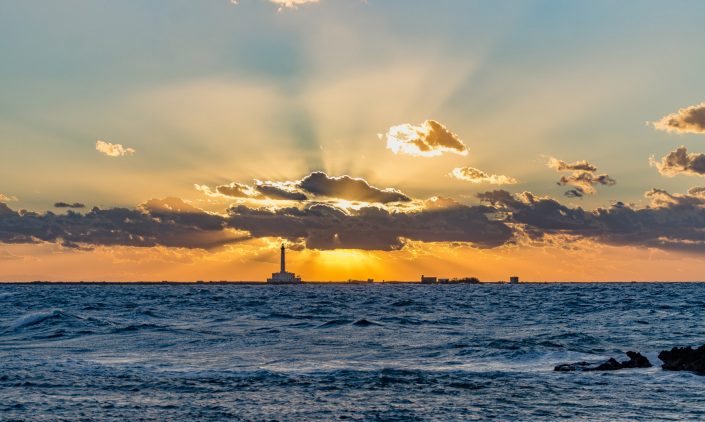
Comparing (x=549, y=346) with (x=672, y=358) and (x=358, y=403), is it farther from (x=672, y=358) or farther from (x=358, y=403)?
(x=358, y=403)

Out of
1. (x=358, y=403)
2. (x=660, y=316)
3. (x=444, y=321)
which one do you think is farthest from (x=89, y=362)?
(x=660, y=316)

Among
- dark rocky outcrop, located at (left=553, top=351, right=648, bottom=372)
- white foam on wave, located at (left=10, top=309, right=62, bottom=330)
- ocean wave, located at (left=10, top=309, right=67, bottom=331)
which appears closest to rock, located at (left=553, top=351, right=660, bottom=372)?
dark rocky outcrop, located at (left=553, top=351, right=648, bottom=372)

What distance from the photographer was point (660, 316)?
76562mm

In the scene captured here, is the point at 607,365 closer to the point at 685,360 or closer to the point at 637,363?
the point at 637,363

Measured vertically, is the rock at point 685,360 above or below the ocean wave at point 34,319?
below

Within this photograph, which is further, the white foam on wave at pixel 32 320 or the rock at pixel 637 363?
the white foam on wave at pixel 32 320

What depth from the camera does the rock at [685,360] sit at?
3178 cm

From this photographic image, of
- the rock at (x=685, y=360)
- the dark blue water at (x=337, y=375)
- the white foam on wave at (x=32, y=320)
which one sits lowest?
the dark blue water at (x=337, y=375)

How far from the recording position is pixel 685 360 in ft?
108

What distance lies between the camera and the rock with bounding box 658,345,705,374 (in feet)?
104

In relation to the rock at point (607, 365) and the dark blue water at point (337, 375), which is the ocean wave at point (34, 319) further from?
the rock at point (607, 365)

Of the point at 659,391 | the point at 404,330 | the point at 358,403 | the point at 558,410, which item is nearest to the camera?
the point at 558,410

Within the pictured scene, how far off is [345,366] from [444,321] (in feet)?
125

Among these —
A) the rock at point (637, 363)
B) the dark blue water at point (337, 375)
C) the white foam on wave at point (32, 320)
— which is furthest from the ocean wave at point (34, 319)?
the rock at point (637, 363)
